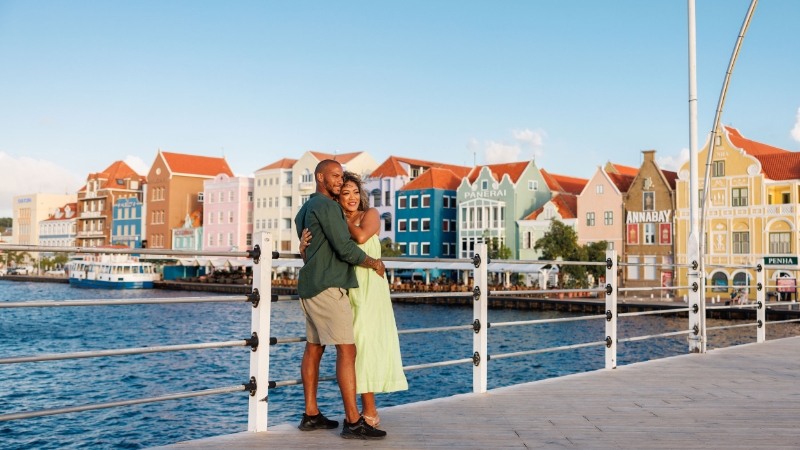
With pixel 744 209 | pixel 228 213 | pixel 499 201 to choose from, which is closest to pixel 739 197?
pixel 744 209

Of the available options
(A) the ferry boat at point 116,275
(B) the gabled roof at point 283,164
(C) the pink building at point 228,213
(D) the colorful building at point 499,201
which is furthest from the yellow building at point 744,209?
(A) the ferry boat at point 116,275

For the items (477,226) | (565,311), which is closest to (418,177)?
(477,226)

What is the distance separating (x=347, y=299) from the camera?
15.9ft

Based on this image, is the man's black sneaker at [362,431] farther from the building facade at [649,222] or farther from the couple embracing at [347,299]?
the building facade at [649,222]

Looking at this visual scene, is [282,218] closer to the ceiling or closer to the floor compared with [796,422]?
closer to the ceiling

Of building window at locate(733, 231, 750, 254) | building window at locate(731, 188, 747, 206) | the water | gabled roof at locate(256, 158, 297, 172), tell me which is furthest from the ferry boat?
building window at locate(731, 188, 747, 206)

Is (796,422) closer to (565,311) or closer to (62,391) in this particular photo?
(62,391)

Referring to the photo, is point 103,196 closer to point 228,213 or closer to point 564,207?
point 228,213

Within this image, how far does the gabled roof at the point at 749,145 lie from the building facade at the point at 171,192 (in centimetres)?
5880

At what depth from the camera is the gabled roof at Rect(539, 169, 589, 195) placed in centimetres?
6226

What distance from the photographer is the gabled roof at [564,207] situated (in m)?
57.4

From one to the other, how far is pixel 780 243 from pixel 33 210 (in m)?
106

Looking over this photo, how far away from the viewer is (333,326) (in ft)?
15.6

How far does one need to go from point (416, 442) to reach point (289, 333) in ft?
95.7
